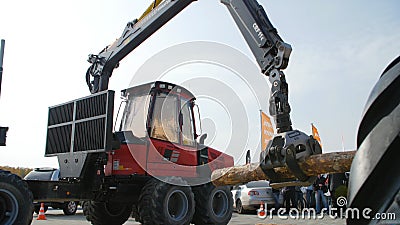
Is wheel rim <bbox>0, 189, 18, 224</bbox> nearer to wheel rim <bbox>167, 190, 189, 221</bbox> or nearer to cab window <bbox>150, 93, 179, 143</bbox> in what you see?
wheel rim <bbox>167, 190, 189, 221</bbox>

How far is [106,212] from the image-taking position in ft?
29.5

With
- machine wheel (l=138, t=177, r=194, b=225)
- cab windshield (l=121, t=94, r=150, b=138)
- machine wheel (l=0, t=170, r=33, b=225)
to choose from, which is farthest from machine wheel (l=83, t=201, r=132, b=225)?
machine wheel (l=0, t=170, r=33, b=225)

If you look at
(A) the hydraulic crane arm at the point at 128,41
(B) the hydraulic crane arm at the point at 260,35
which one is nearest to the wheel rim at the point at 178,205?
(A) the hydraulic crane arm at the point at 128,41

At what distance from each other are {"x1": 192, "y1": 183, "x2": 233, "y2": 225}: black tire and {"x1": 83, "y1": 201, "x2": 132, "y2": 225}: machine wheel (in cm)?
154

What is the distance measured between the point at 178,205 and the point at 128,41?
3.53 m

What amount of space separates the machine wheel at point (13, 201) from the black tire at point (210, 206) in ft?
13.1

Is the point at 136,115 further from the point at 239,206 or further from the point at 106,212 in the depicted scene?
the point at 239,206

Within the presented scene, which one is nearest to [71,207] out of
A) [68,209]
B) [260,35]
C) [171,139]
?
[68,209]

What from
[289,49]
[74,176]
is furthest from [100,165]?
[289,49]

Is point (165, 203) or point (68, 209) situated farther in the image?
point (68, 209)

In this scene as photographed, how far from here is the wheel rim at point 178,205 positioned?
8.05 metres

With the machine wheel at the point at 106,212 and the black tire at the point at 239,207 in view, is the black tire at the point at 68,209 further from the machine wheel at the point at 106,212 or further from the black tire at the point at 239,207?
the black tire at the point at 239,207

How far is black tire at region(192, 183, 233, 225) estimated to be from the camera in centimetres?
892

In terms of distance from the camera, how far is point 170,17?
327 inches
